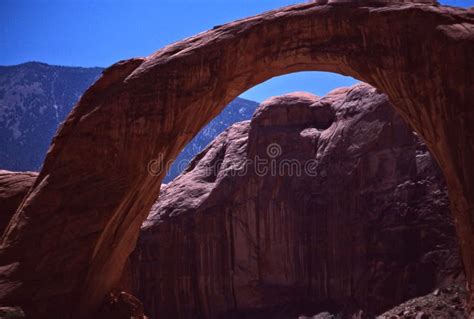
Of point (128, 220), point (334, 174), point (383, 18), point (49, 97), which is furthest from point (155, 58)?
point (49, 97)

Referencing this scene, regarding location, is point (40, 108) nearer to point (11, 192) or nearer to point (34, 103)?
point (34, 103)

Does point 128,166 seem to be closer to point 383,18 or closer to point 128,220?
point 128,220

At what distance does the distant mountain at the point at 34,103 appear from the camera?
5244cm

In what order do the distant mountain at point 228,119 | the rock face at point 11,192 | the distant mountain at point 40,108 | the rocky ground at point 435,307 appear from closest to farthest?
the rock face at point 11,192
the rocky ground at point 435,307
the distant mountain at point 40,108
the distant mountain at point 228,119

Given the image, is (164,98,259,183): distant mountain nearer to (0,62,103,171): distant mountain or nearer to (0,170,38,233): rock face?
(0,62,103,171): distant mountain

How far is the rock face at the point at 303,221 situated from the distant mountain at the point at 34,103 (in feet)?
123

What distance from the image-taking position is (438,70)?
6.14m

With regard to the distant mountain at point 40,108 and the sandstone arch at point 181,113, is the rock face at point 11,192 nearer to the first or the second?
the sandstone arch at point 181,113

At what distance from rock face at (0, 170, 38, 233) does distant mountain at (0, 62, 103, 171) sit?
44999mm

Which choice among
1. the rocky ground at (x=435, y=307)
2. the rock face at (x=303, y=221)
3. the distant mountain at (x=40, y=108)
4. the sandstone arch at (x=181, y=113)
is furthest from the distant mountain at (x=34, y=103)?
the sandstone arch at (x=181, y=113)

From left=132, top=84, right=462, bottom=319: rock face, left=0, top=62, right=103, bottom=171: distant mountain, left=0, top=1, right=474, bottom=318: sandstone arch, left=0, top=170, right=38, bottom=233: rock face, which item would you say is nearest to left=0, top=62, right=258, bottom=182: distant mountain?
left=0, top=62, right=103, bottom=171: distant mountain

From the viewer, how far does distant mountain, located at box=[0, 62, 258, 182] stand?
53106 mm

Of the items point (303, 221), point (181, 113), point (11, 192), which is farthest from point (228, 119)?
point (181, 113)

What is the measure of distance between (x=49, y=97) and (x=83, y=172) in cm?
5712
